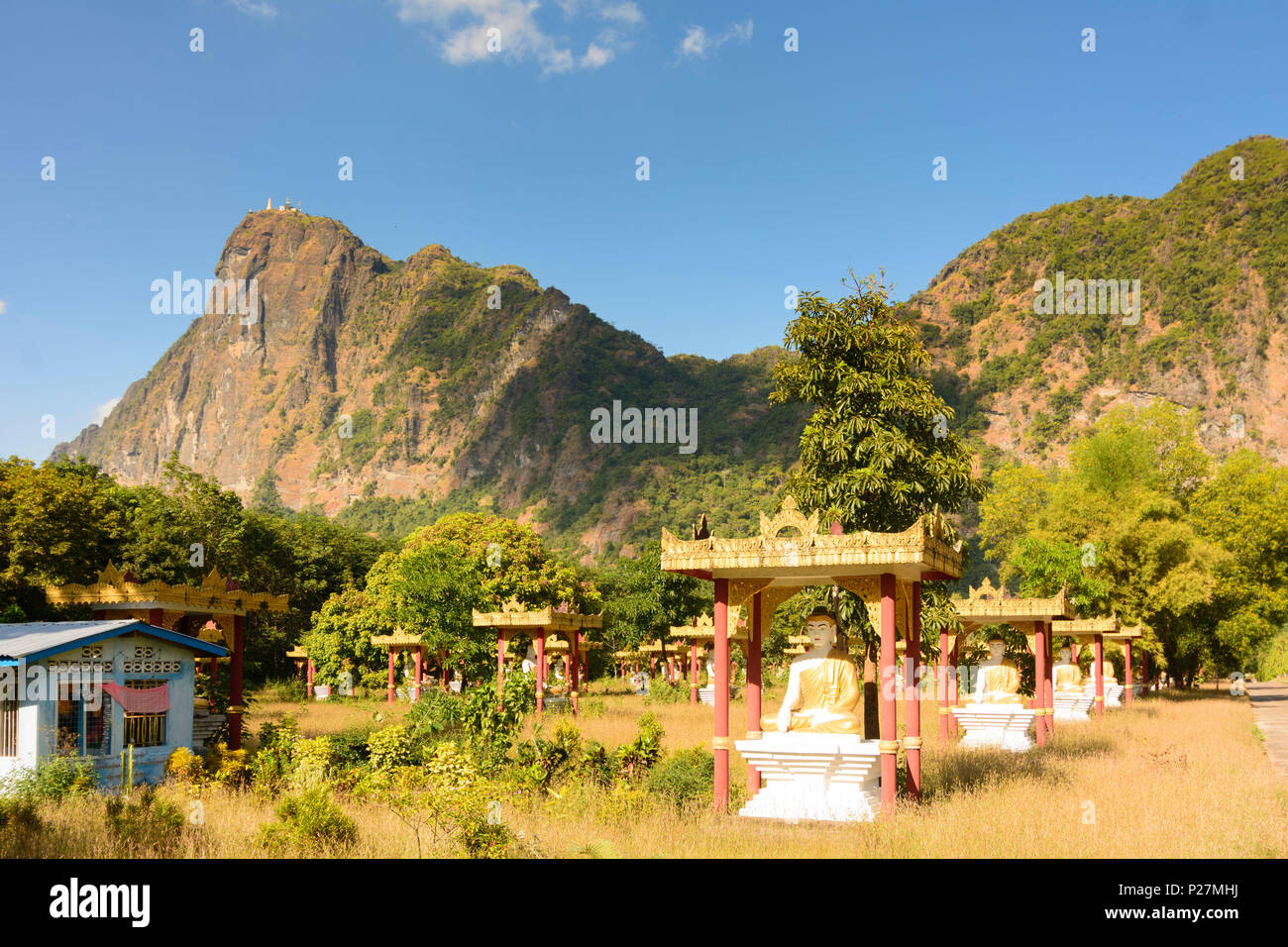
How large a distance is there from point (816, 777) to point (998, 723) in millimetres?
12415

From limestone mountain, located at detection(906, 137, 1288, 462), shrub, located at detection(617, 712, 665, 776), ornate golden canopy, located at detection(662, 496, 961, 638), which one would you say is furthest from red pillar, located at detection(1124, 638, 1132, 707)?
limestone mountain, located at detection(906, 137, 1288, 462)

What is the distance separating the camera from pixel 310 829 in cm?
1074

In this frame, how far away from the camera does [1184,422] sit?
5203 centimetres

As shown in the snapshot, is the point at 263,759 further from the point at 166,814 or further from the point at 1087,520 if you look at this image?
the point at 1087,520

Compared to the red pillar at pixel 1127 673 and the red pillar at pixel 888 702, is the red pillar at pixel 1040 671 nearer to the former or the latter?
the red pillar at pixel 888 702

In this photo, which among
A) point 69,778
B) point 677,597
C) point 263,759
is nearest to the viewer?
point 69,778

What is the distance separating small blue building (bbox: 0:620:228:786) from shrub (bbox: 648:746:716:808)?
862 cm

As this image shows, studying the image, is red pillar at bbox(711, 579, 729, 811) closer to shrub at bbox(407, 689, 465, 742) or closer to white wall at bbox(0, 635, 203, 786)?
shrub at bbox(407, 689, 465, 742)

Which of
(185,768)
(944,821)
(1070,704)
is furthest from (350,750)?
(1070,704)

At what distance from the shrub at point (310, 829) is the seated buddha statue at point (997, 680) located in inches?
698

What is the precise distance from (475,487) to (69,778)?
16798cm

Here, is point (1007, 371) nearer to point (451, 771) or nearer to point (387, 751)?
point (387, 751)

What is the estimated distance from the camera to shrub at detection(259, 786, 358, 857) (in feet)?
34.7
